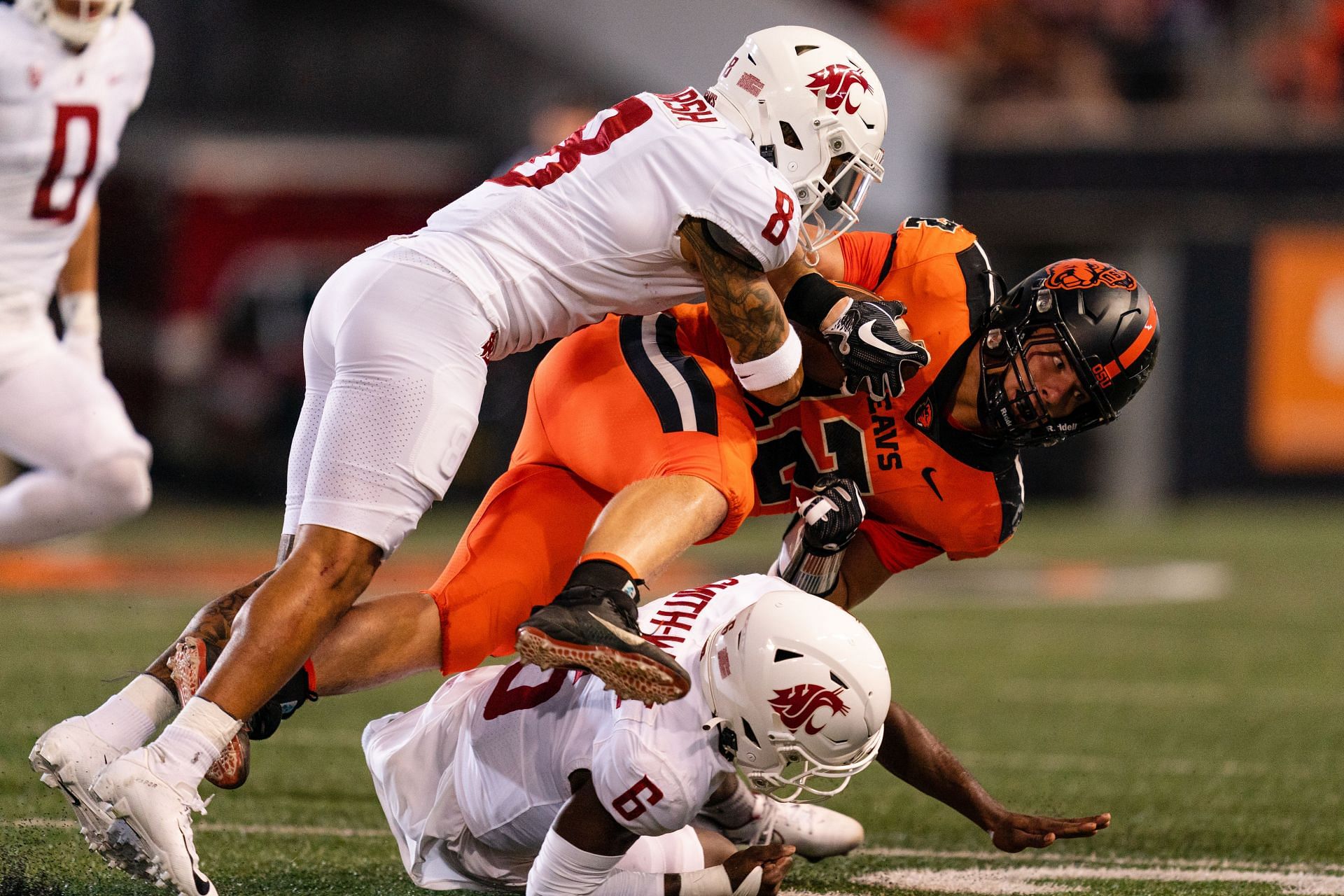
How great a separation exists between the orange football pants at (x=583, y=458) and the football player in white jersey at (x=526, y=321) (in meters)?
0.07

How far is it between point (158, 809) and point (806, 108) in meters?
1.78

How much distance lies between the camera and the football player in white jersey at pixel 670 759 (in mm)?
3029

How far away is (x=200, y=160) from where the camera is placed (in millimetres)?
13898

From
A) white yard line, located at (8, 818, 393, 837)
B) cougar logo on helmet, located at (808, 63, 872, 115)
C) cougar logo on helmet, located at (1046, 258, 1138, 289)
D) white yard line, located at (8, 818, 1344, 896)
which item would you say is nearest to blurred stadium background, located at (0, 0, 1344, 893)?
white yard line, located at (8, 818, 393, 837)

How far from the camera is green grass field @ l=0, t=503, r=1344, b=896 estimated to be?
12.0ft

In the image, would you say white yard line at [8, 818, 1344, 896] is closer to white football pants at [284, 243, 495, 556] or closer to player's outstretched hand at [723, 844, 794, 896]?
player's outstretched hand at [723, 844, 794, 896]

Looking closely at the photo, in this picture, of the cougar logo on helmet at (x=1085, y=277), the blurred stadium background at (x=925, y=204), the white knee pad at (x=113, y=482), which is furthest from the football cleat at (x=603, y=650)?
the blurred stadium background at (x=925, y=204)

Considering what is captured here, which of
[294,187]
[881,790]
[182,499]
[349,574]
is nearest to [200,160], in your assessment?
[294,187]

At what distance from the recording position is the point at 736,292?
3.39m

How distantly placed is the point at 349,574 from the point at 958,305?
1.42m

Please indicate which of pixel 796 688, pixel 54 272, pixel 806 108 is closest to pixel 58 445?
pixel 54 272

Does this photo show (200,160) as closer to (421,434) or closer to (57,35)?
(57,35)

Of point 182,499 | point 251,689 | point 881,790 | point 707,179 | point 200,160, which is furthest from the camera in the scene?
point 200,160

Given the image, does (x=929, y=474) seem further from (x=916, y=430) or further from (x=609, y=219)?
(x=609, y=219)
